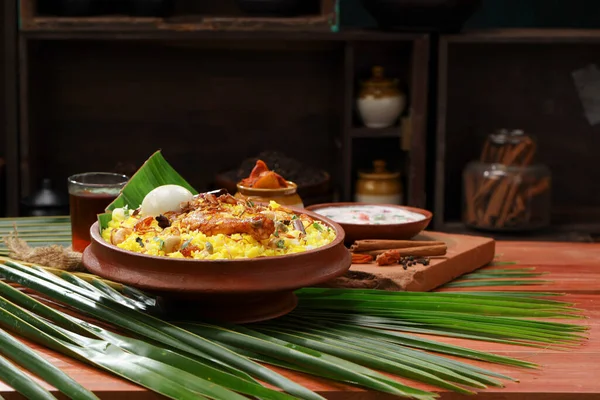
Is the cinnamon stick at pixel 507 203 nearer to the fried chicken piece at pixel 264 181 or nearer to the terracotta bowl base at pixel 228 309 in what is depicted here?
the fried chicken piece at pixel 264 181

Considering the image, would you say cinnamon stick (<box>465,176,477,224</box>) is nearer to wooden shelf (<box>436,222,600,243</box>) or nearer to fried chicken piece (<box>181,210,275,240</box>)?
wooden shelf (<box>436,222,600,243</box>)

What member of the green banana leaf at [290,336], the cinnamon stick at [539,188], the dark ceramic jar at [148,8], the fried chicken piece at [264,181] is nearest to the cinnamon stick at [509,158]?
the cinnamon stick at [539,188]

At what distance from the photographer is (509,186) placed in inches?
150

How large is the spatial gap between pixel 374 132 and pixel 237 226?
2.29m

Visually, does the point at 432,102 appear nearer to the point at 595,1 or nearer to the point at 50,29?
the point at 595,1

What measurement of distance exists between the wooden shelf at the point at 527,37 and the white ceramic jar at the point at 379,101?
296 mm

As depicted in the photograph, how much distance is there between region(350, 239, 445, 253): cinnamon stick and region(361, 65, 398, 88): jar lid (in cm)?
182

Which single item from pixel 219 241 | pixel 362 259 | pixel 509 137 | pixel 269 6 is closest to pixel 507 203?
pixel 509 137

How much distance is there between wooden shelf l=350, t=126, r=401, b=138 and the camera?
12.7 feet

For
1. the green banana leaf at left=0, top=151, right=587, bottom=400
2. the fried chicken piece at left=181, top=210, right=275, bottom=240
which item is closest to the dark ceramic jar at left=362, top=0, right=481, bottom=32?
the green banana leaf at left=0, top=151, right=587, bottom=400

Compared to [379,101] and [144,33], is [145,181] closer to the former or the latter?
[144,33]

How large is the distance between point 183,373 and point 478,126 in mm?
2996

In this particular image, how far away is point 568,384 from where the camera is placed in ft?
4.84

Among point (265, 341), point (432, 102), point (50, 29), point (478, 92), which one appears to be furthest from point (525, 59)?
point (265, 341)
